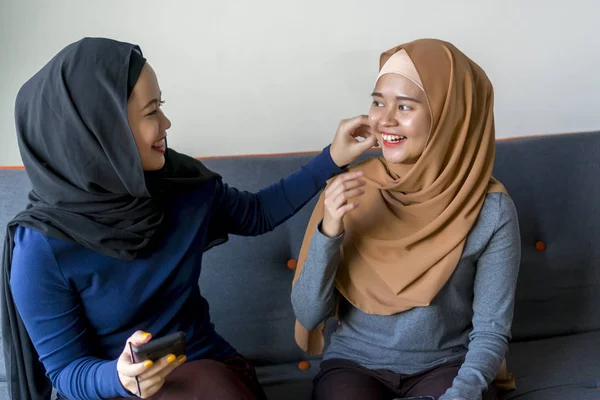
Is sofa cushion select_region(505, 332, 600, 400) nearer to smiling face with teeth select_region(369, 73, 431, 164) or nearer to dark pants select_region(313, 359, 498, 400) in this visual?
dark pants select_region(313, 359, 498, 400)

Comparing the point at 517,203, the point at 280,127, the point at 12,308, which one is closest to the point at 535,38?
the point at 517,203

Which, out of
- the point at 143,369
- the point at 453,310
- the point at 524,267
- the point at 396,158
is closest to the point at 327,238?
the point at 396,158

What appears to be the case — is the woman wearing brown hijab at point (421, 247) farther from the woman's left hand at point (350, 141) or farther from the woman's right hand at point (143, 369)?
the woman's right hand at point (143, 369)

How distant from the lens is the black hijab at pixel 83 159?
3.46ft

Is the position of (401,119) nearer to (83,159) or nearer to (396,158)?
(396,158)

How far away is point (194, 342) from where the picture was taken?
1.28m

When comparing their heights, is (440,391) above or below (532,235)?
below

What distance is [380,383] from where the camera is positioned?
4.25ft

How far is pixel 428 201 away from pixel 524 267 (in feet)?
1.79

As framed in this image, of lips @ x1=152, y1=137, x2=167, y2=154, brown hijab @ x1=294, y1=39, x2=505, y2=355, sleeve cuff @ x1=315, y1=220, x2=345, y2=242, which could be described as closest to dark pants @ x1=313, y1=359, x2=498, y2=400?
brown hijab @ x1=294, y1=39, x2=505, y2=355

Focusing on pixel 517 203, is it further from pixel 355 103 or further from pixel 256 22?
pixel 256 22

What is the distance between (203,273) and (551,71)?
1283mm

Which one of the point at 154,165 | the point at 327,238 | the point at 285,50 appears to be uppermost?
the point at 285,50

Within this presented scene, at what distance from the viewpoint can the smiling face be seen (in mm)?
1100
